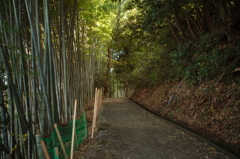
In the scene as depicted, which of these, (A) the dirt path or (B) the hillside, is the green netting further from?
(B) the hillside

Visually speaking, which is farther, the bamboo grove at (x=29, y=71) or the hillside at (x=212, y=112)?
the hillside at (x=212, y=112)

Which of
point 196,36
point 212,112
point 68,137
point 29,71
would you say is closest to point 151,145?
point 212,112

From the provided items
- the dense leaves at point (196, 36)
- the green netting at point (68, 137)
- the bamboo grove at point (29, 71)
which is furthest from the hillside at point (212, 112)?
the bamboo grove at point (29, 71)

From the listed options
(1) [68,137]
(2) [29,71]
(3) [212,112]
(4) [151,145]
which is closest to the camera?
(2) [29,71]

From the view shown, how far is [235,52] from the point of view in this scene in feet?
15.3

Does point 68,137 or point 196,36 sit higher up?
point 196,36

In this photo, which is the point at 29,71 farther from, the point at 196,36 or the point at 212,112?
the point at 196,36

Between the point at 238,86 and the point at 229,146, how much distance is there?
1552 millimetres

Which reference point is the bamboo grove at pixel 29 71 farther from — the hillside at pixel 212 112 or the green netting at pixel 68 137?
the hillside at pixel 212 112

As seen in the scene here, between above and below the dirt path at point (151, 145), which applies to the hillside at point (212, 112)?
above

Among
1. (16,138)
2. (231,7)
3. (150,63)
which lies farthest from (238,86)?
(150,63)

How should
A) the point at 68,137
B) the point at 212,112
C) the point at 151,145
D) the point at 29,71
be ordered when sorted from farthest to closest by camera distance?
the point at 212,112
the point at 68,137
the point at 151,145
the point at 29,71

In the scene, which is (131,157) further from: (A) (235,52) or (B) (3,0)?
(B) (3,0)

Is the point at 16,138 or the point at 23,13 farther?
the point at 23,13
